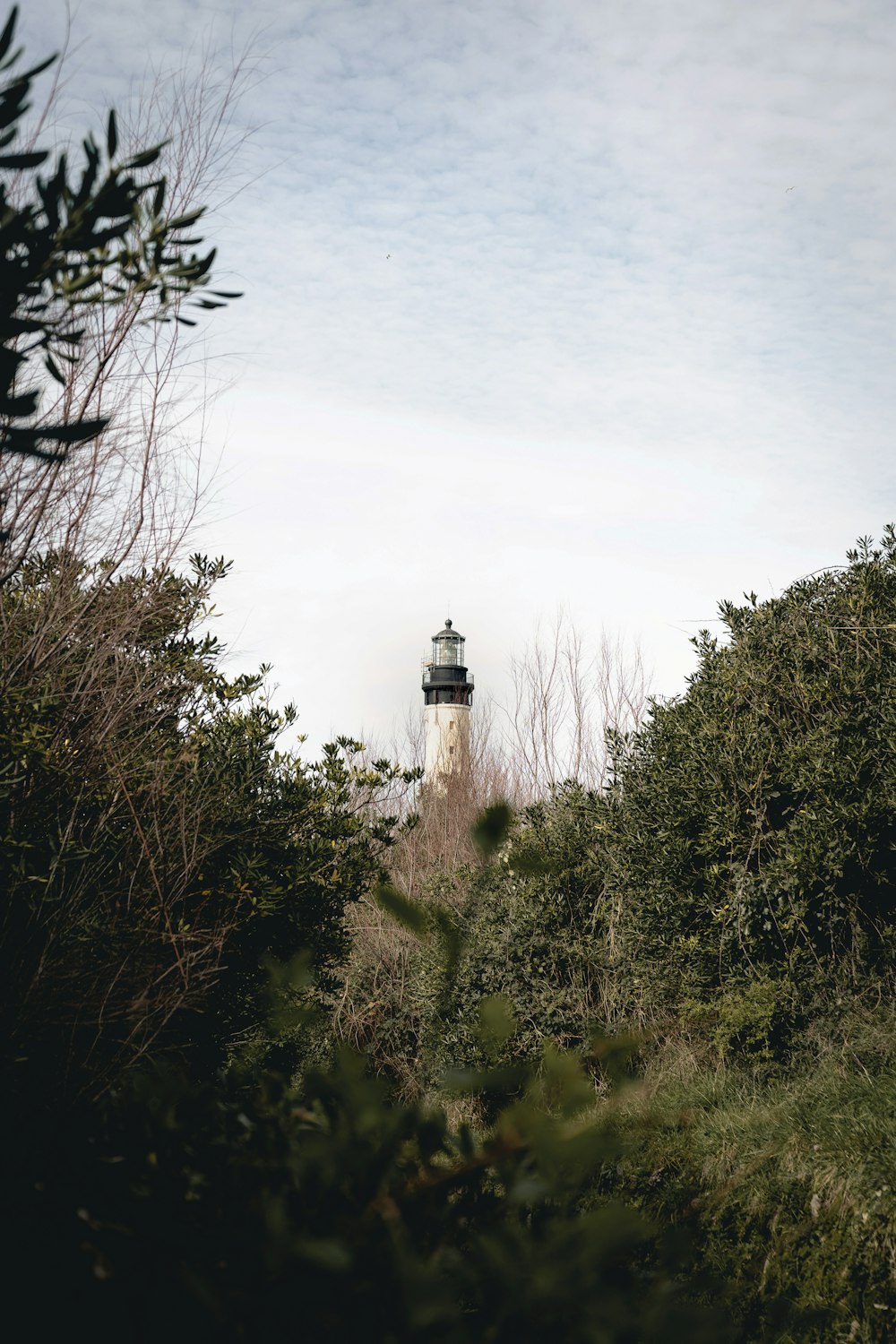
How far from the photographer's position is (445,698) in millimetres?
30375

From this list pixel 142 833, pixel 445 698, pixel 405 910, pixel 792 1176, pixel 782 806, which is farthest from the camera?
pixel 445 698

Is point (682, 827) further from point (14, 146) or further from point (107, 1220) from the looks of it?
point (107, 1220)

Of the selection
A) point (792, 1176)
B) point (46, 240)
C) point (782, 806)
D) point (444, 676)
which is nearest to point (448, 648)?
point (444, 676)

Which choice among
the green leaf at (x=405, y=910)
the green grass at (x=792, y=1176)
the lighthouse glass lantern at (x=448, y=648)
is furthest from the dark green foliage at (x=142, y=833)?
the lighthouse glass lantern at (x=448, y=648)

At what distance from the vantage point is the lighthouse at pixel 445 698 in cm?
2867

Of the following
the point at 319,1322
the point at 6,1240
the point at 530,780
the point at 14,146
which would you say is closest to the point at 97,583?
the point at 14,146

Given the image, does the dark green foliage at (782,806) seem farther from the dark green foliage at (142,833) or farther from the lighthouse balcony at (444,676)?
the lighthouse balcony at (444,676)

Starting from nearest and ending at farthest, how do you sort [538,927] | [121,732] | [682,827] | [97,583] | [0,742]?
[0,742], [97,583], [121,732], [682,827], [538,927]

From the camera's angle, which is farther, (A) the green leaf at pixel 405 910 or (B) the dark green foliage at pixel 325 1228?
(A) the green leaf at pixel 405 910

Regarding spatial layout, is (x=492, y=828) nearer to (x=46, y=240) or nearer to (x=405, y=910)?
(x=405, y=910)

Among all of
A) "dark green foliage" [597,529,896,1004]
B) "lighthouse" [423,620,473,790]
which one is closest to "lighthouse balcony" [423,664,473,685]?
"lighthouse" [423,620,473,790]

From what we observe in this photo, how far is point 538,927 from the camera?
393 inches

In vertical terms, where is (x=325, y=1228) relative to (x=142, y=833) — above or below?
below

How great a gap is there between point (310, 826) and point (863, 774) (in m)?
4.05
